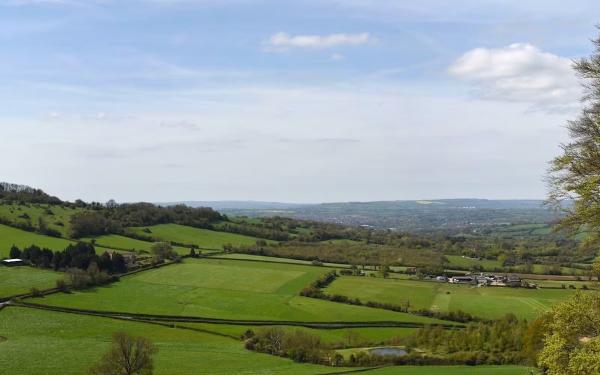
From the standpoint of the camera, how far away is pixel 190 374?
46344mm

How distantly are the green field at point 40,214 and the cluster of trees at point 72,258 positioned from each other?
858 inches

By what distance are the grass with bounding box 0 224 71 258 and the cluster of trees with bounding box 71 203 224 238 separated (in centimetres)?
820

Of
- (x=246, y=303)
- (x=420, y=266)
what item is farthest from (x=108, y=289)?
(x=420, y=266)

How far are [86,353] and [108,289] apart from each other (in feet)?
102

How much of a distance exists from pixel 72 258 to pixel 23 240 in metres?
19.5

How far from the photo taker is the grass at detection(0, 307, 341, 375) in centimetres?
A: 4797

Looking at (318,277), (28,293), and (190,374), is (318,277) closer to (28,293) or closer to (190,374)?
(28,293)

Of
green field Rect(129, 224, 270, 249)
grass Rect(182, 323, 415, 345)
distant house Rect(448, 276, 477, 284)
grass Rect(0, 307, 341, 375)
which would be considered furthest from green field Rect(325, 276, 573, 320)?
green field Rect(129, 224, 270, 249)

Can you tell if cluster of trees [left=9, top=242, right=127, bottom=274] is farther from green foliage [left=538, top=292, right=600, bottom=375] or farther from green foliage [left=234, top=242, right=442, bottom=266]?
green foliage [left=538, top=292, right=600, bottom=375]

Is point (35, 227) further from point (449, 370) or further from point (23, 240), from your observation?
point (449, 370)

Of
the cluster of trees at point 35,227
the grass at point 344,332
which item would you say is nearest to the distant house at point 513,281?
the grass at point 344,332

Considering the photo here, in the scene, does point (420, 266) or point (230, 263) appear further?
point (420, 266)

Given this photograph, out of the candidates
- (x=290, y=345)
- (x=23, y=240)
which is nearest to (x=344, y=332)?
(x=290, y=345)

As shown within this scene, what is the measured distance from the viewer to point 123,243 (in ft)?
379
